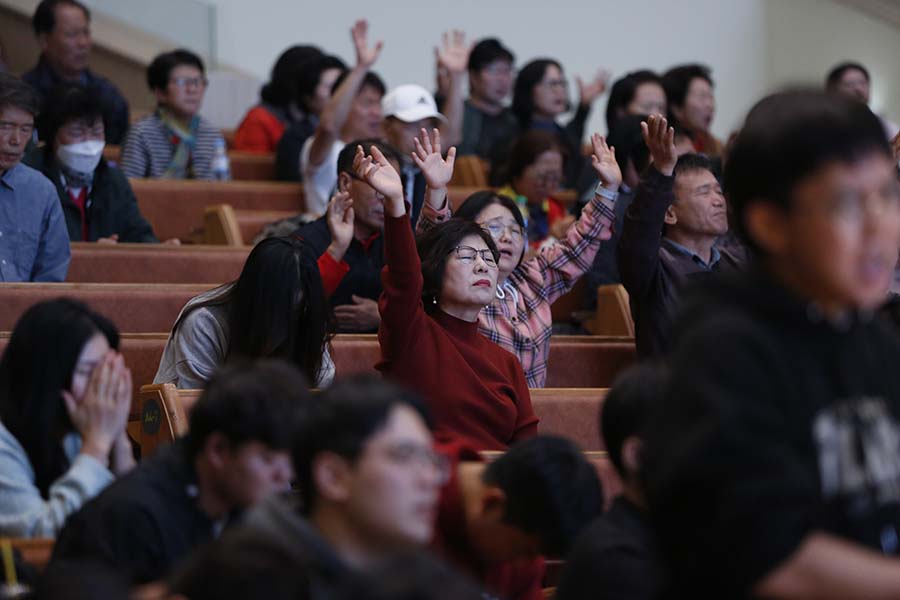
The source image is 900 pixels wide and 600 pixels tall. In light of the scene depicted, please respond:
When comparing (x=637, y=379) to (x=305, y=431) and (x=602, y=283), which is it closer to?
(x=305, y=431)

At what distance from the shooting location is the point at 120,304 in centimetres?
315

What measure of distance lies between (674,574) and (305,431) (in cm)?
44

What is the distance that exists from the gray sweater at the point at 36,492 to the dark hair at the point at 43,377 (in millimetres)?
26

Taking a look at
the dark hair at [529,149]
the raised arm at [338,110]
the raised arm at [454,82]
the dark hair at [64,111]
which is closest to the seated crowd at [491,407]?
the dark hair at [64,111]

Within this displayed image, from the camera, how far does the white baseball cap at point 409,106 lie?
4.27m

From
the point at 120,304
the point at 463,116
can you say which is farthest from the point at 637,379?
the point at 463,116

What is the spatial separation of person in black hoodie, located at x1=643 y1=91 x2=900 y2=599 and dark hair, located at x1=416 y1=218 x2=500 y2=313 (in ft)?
4.84

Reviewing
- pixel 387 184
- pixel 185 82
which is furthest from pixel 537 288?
pixel 185 82

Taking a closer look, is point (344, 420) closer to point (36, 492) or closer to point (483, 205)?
point (36, 492)

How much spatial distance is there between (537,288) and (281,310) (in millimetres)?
828

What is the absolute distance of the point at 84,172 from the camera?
3834mm

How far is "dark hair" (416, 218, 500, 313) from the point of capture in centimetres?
269

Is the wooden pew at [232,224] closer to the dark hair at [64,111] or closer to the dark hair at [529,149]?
the dark hair at [64,111]

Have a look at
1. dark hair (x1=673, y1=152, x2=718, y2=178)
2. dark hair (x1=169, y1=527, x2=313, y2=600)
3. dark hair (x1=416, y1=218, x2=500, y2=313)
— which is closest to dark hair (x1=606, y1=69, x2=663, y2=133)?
dark hair (x1=673, y1=152, x2=718, y2=178)
